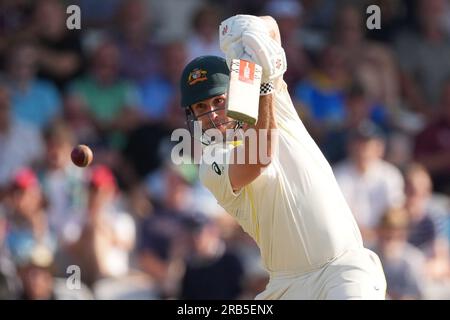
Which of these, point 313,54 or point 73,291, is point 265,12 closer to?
point 313,54

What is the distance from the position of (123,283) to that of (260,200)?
424 centimetres

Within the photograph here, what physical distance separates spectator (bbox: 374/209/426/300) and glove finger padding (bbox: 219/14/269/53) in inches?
172

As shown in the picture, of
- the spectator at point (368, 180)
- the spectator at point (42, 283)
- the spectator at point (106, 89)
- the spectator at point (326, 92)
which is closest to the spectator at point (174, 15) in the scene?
the spectator at point (106, 89)

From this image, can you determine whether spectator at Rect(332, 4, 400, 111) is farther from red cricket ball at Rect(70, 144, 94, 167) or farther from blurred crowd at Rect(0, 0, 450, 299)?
red cricket ball at Rect(70, 144, 94, 167)

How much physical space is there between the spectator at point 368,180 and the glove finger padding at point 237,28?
510 centimetres

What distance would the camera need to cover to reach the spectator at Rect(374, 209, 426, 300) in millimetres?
10391

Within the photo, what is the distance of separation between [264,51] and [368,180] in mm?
5431

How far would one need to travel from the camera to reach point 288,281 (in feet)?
22.4

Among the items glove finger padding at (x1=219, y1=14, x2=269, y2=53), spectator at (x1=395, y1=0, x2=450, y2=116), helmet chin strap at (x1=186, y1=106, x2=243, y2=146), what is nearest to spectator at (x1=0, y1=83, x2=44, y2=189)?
spectator at (x1=395, y1=0, x2=450, y2=116)

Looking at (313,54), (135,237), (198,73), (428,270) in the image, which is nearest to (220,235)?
(135,237)

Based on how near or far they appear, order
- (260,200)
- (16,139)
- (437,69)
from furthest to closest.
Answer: (437,69) < (16,139) < (260,200)

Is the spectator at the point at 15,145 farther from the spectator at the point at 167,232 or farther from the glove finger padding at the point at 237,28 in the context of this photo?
the glove finger padding at the point at 237,28

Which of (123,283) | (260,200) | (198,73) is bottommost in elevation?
(123,283)

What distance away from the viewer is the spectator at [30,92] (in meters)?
12.5
